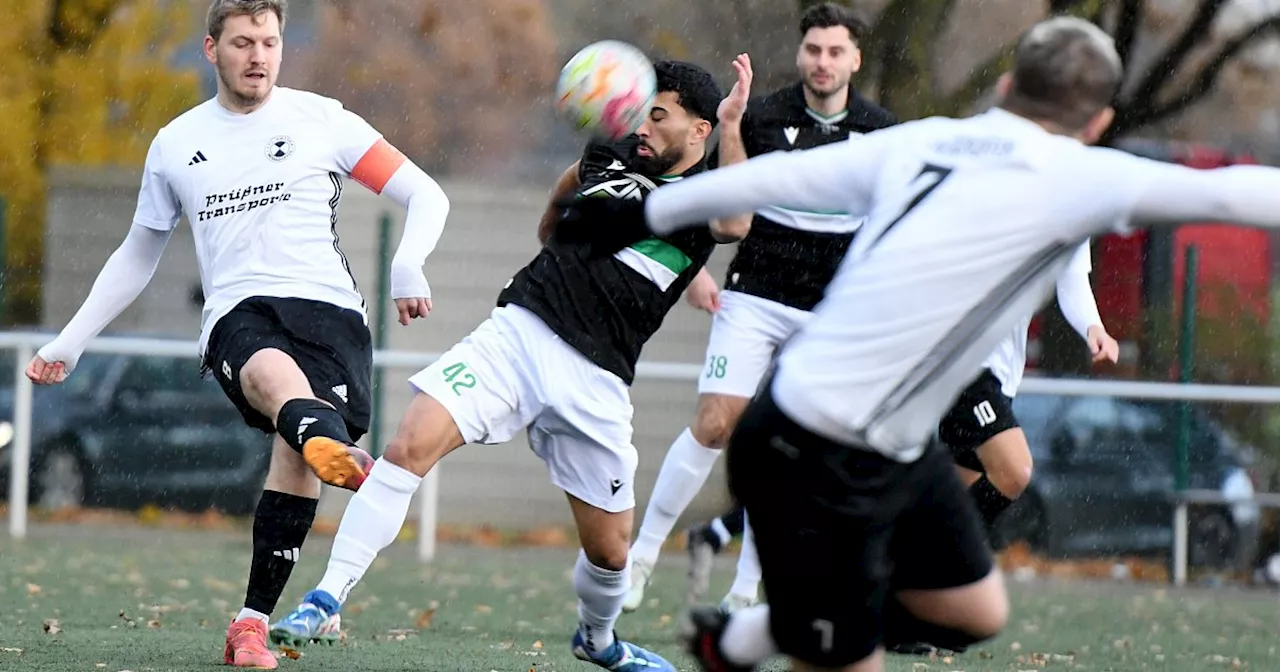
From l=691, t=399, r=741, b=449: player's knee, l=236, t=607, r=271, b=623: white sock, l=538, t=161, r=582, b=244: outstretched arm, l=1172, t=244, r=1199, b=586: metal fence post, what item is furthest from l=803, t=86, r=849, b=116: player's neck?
l=1172, t=244, r=1199, b=586: metal fence post

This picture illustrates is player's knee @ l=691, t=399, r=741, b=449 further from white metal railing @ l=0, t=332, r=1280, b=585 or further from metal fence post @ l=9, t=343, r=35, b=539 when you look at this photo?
metal fence post @ l=9, t=343, r=35, b=539

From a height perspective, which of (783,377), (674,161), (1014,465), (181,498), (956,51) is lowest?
(181,498)

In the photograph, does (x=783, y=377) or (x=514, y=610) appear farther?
(x=514, y=610)

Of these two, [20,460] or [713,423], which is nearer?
[713,423]

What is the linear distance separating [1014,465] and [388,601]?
3.40 metres

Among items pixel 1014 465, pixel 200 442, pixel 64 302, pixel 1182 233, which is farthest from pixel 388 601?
pixel 1182 233

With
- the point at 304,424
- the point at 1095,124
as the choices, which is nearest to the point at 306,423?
the point at 304,424

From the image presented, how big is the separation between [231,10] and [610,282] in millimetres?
1570

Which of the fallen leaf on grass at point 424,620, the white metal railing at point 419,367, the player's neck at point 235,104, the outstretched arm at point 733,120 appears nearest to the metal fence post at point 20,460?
the white metal railing at point 419,367

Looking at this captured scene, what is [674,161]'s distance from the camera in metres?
6.21

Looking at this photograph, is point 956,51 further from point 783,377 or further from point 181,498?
point 783,377

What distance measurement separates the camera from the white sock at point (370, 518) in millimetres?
5867

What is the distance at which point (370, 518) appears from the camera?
587 centimetres

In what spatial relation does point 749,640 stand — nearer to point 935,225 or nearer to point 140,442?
point 935,225
